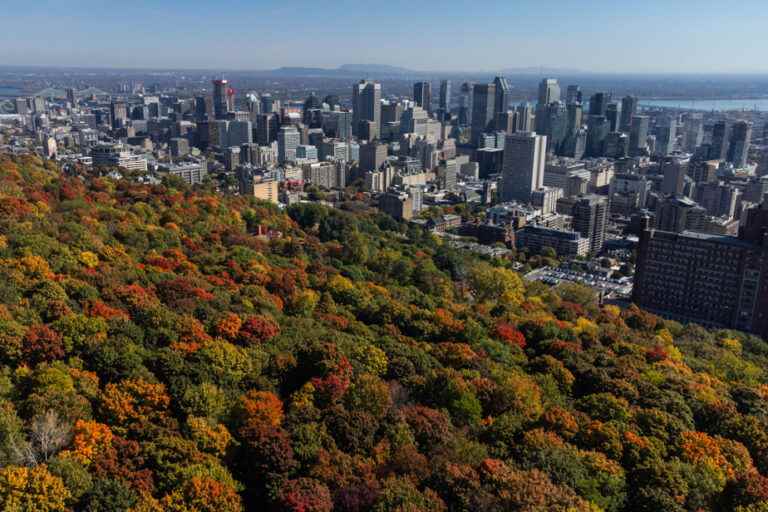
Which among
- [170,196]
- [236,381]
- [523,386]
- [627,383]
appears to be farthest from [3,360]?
[170,196]

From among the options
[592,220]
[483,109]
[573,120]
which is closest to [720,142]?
[573,120]

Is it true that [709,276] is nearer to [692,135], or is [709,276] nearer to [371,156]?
[371,156]

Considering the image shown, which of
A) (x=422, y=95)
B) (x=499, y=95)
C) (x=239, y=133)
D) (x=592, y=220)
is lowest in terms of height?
(x=592, y=220)

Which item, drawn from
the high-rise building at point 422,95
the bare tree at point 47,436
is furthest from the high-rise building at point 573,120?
the bare tree at point 47,436

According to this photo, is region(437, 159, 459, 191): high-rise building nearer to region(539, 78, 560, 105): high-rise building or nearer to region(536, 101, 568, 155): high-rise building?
region(536, 101, 568, 155): high-rise building

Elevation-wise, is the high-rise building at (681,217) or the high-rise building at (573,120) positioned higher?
the high-rise building at (573,120)

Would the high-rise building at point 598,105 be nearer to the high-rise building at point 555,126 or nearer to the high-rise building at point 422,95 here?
the high-rise building at point 555,126
